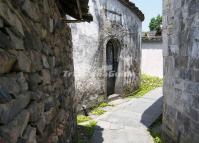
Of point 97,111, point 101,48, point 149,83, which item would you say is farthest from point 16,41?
point 149,83

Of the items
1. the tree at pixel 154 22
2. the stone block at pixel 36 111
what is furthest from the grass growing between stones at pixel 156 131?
the tree at pixel 154 22

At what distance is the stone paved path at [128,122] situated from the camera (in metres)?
5.22

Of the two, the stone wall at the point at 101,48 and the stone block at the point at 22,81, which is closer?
the stone block at the point at 22,81

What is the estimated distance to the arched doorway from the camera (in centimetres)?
946

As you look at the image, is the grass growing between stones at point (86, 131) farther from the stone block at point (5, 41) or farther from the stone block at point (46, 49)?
the stone block at point (5, 41)

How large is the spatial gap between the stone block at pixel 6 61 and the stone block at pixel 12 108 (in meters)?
0.20

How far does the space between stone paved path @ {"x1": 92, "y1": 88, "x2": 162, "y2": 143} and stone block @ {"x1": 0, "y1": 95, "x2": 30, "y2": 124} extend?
11.7 feet

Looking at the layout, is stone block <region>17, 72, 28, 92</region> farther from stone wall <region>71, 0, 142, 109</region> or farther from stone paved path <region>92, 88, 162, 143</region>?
stone wall <region>71, 0, 142, 109</region>

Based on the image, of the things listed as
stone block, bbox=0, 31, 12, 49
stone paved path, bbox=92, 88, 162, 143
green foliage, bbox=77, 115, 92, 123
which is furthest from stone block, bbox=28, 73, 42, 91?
green foliage, bbox=77, 115, 92, 123

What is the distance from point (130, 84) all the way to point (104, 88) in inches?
93.8

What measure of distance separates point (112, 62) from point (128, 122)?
372cm

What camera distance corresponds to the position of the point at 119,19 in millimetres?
9438

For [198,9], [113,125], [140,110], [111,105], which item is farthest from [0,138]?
[111,105]

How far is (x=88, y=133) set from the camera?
5367 millimetres
